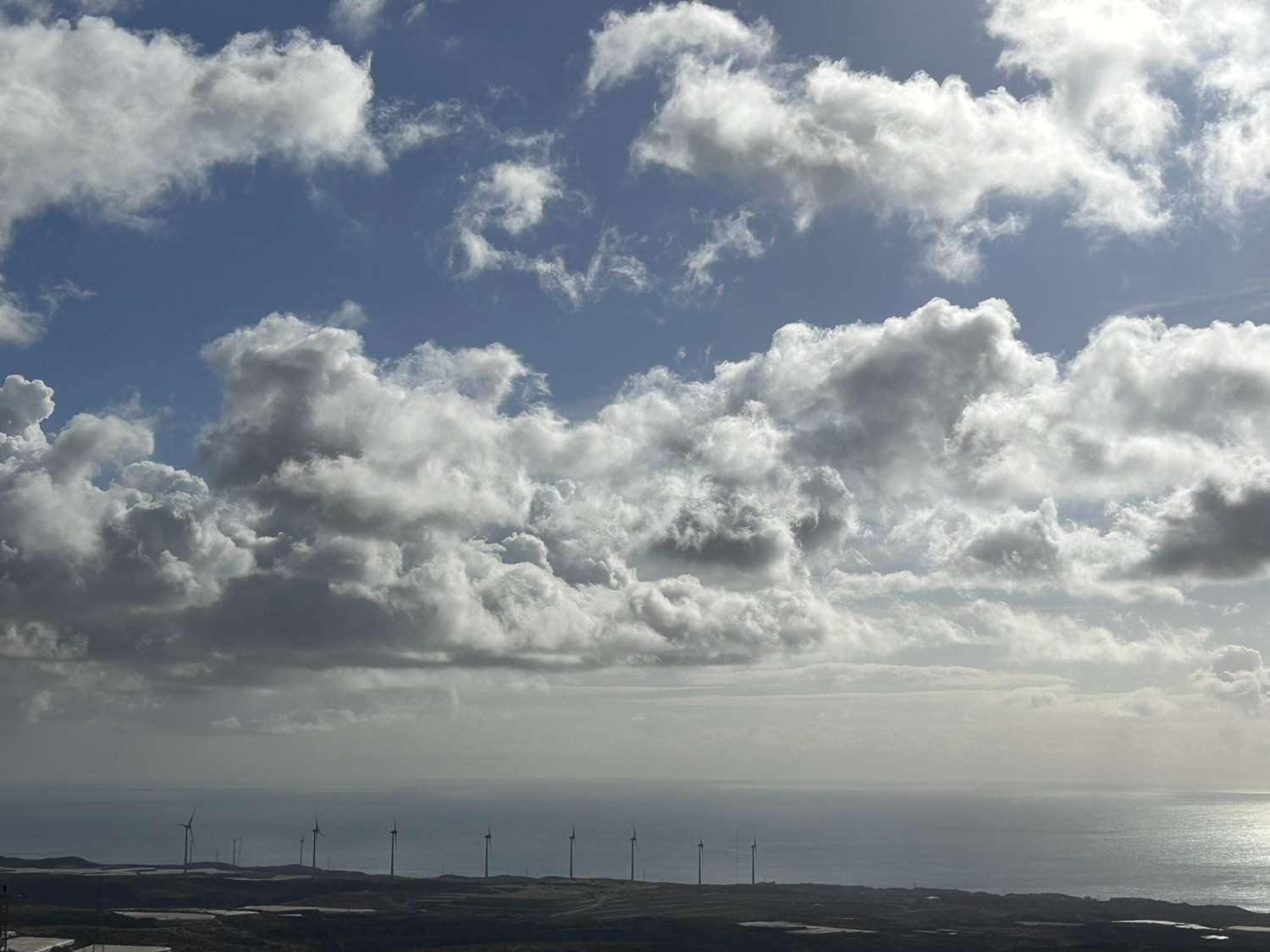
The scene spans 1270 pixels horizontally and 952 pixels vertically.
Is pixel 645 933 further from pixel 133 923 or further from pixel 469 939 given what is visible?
pixel 133 923

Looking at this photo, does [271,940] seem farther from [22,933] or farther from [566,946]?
[566,946]

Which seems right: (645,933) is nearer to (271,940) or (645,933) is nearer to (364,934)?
(364,934)

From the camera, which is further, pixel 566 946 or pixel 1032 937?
pixel 1032 937

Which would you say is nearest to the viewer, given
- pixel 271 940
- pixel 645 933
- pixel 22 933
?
pixel 22 933

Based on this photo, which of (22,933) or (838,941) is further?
(838,941)

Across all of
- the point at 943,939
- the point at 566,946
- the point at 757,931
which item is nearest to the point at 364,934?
the point at 566,946

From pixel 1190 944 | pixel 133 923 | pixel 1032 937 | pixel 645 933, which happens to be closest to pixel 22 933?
pixel 133 923

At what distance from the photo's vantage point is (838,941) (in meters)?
190

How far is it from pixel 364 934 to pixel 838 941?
77.0 m

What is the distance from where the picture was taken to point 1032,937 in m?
199

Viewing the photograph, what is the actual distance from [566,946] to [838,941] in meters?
44.3

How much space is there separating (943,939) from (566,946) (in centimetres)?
6366

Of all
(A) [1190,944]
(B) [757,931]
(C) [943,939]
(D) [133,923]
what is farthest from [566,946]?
(A) [1190,944]

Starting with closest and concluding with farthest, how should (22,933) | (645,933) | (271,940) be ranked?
(22,933) < (271,940) < (645,933)
